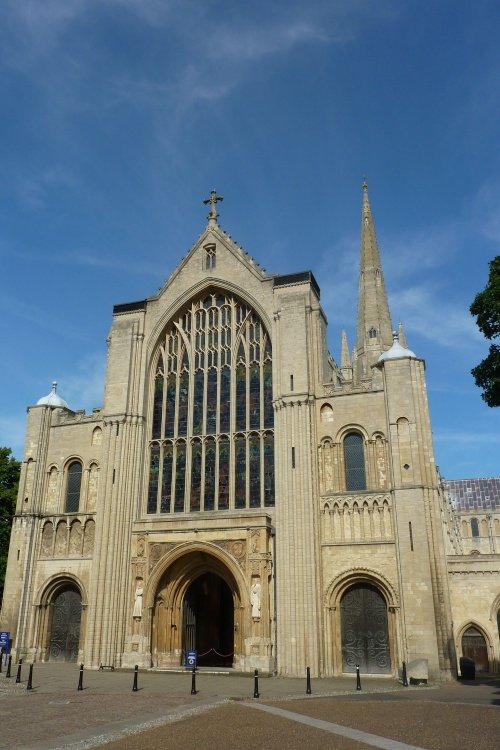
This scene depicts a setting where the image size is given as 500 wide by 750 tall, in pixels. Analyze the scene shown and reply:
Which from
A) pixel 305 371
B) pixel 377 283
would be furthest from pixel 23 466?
pixel 377 283

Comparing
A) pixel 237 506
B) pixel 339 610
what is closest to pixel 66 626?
pixel 237 506

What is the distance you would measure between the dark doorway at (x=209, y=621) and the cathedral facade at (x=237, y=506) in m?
0.11

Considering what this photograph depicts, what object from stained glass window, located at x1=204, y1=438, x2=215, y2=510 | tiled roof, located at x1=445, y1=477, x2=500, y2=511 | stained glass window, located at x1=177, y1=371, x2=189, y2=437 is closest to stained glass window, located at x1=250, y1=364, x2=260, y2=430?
stained glass window, located at x1=204, y1=438, x2=215, y2=510

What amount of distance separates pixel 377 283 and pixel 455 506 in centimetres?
3553

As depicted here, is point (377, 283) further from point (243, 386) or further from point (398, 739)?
point (398, 739)

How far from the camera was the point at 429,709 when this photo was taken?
1633cm

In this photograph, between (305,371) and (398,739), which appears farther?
(305,371)

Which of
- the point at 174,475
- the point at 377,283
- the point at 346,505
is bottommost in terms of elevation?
the point at 346,505

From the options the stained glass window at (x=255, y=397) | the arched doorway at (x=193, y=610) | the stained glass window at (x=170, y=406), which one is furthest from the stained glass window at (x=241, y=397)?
the arched doorway at (x=193, y=610)

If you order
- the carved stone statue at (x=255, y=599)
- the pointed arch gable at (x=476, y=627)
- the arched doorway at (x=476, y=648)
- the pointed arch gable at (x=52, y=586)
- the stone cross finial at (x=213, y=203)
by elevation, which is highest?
the stone cross finial at (x=213, y=203)

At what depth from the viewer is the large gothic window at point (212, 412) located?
1240 inches

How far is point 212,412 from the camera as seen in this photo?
109 feet

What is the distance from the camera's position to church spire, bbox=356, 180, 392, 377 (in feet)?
199

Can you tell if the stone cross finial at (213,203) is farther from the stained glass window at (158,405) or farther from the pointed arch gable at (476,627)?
the pointed arch gable at (476,627)
